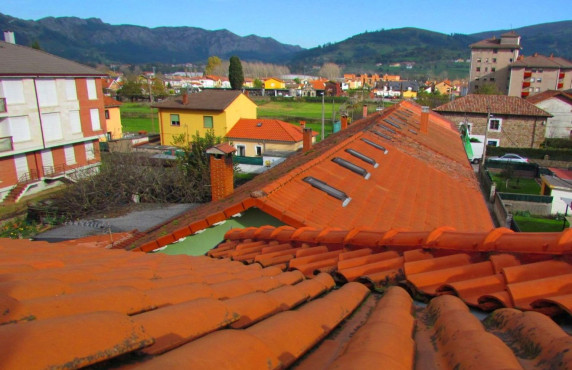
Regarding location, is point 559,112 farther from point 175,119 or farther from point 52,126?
point 52,126

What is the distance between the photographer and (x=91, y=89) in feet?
109

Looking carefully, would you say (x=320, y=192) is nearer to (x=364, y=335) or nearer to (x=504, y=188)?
(x=364, y=335)

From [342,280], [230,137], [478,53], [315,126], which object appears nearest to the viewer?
[342,280]

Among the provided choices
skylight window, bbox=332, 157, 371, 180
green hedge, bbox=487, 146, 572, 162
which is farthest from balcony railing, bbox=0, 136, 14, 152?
green hedge, bbox=487, 146, 572, 162

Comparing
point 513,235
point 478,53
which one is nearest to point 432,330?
point 513,235

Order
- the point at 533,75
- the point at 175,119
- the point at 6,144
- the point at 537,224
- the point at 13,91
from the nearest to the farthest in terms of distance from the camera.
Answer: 1. the point at 537,224
2. the point at 13,91
3. the point at 6,144
4. the point at 175,119
5. the point at 533,75

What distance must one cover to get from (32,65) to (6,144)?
6.00 m

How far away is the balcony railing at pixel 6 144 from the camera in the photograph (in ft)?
86.8

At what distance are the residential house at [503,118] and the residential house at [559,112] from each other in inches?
322

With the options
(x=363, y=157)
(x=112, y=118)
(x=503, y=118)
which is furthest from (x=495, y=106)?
(x=112, y=118)

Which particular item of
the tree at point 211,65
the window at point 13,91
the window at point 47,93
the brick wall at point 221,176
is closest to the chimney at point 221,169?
the brick wall at point 221,176

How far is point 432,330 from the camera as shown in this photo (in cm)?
254

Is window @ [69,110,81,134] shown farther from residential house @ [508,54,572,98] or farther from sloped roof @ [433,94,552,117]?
residential house @ [508,54,572,98]

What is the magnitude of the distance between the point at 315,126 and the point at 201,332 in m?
58.4
